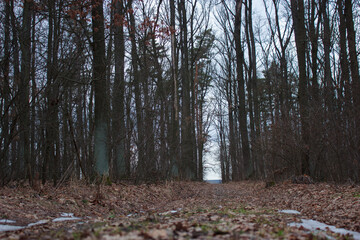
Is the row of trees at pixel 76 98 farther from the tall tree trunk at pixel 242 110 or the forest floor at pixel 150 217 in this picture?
the tall tree trunk at pixel 242 110

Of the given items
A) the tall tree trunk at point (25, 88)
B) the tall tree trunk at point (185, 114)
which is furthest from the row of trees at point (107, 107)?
the tall tree trunk at point (185, 114)

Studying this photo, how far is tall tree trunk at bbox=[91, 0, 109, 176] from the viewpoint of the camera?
375 inches

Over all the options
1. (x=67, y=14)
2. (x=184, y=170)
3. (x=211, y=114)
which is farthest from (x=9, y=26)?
(x=211, y=114)

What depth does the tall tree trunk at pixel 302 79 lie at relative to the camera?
428 inches

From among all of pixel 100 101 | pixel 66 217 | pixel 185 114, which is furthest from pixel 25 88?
pixel 185 114

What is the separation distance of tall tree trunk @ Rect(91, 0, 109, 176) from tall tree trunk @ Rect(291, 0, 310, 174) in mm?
6477

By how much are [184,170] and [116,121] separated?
9489mm

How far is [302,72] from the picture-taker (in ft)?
41.0

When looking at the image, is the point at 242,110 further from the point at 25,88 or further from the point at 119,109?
the point at 25,88

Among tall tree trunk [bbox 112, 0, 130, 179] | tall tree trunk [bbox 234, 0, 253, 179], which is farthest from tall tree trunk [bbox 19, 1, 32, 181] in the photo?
tall tree trunk [bbox 234, 0, 253, 179]

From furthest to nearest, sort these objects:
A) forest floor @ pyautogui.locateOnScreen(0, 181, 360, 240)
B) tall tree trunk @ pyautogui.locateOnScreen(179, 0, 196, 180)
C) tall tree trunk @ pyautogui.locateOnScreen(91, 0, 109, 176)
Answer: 1. tall tree trunk @ pyautogui.locateOnScreen(179, 0, 196, 180)
2. tall tree trunk @ pyautogui.locateOnScreen(91, 0, 109, 176)
3. forest floor @ pyautogui.locateOnScreen(0, 181, 360, 240)

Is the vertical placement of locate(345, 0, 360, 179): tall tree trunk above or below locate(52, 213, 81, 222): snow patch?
above

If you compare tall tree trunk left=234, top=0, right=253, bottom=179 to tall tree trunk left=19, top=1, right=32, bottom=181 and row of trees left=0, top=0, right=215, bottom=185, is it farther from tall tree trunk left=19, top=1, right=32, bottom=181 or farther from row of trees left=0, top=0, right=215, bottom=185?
tall tree trunk left=19, top=1, right=32, bottom=181

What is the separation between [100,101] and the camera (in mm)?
9773
